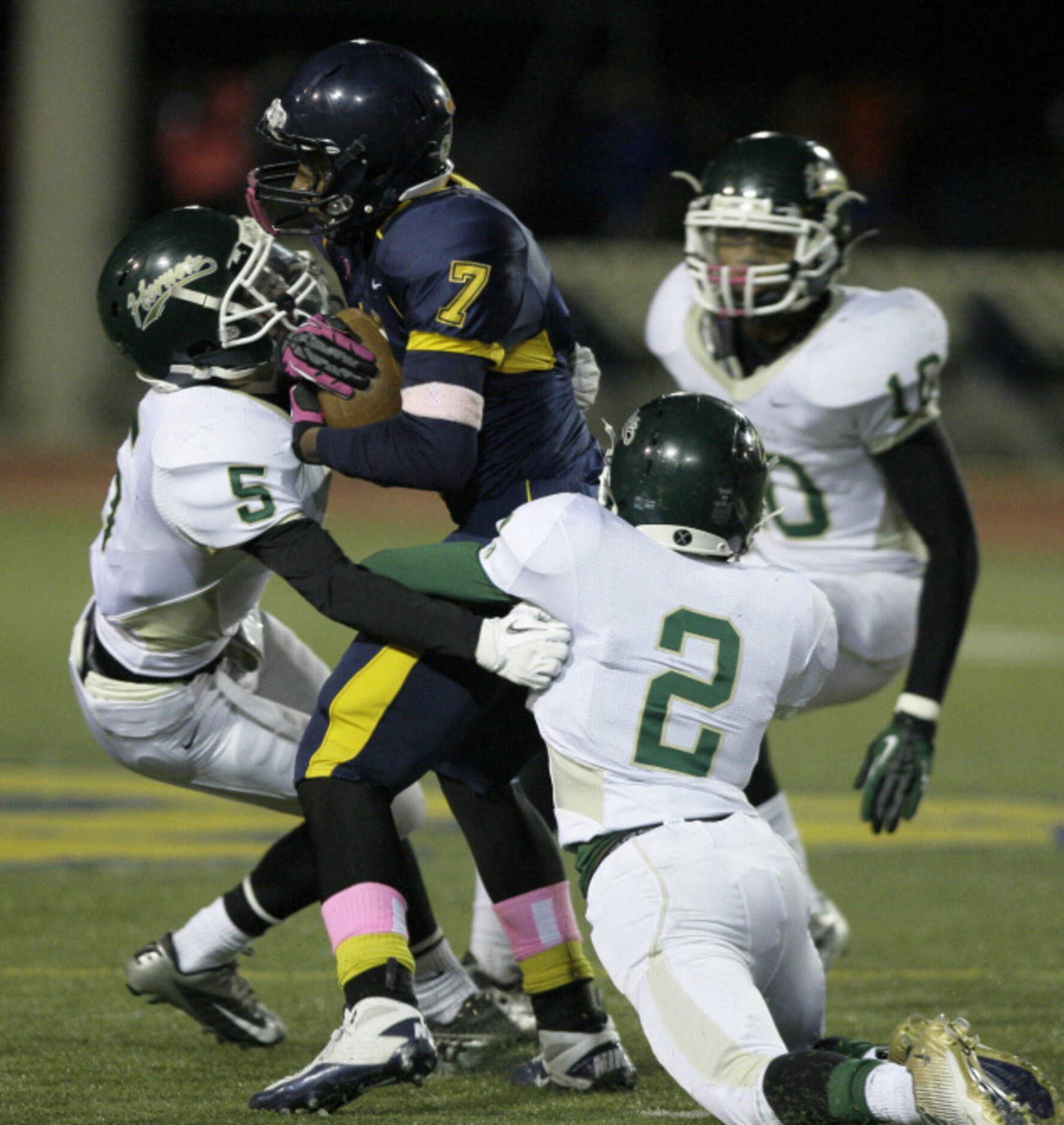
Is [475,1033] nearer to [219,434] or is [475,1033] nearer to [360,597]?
[360,597]

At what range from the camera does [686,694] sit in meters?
2.93

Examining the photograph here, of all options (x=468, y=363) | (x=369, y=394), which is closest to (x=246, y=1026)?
(x=369, y=394)

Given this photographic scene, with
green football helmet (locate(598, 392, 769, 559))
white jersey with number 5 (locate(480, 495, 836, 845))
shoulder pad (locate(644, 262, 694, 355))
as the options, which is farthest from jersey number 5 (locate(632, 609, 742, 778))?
shoulder pad (locate(644, 262, 694, 355))

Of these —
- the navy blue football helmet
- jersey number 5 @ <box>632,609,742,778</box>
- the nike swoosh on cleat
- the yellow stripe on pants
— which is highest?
the navy blue football helmet

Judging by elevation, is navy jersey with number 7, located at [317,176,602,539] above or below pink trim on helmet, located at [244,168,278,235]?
below

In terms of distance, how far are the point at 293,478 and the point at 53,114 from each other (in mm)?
12760

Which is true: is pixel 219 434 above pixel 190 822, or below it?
above

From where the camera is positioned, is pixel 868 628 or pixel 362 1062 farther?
pixel 868 628

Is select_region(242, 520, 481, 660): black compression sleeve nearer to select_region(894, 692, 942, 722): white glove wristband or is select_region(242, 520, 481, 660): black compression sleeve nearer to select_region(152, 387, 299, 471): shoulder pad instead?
select_region(152, 387, 299, 471): shoulder pad

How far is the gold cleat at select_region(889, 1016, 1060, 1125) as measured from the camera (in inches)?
99.0

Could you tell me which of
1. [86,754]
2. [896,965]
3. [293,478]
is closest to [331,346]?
[293,478]

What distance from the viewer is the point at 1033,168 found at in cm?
1486

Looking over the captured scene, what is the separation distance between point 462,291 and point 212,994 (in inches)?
51.8

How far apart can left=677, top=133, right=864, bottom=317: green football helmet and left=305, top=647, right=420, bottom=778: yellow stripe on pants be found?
5.09ft
